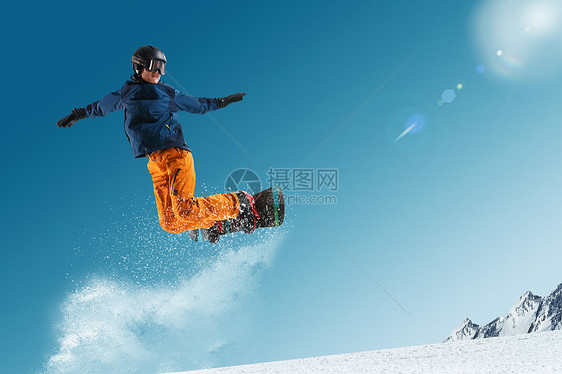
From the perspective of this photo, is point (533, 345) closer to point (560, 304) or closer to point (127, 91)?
point (127, 91)

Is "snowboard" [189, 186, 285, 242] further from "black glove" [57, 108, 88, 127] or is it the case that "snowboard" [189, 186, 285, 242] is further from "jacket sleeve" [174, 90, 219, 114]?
"black glove" [57, 108, 88, 127]

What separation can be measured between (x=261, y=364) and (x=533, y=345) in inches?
108

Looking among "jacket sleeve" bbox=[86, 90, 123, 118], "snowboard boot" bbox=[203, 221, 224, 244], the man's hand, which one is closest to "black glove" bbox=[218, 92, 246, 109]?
the man's hand

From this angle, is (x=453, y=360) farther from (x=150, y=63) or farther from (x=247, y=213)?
(x=150, y=63)

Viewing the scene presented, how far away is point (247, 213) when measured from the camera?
4.82m

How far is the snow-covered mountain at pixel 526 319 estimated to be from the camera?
3178 inches

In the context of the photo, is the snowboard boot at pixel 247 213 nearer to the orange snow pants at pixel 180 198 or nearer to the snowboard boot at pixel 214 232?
the orange snow pants at pixel 180 198

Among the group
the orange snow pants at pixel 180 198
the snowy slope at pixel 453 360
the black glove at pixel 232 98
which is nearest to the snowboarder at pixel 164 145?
the orange snow pants at pixel 180 198

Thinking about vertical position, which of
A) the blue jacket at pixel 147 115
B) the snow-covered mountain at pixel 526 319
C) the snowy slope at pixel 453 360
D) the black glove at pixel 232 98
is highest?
the snow-covered mountain at pixel 526 319

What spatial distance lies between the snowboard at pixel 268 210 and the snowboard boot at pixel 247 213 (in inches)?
1.7

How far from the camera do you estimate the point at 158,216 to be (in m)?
4.61

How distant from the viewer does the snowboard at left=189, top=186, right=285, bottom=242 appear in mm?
4891

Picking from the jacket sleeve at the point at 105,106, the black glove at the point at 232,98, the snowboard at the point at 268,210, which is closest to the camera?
the jacket sleeve at the point at 105,106

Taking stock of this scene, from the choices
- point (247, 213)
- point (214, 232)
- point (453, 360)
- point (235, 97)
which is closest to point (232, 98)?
point (235, 97)
